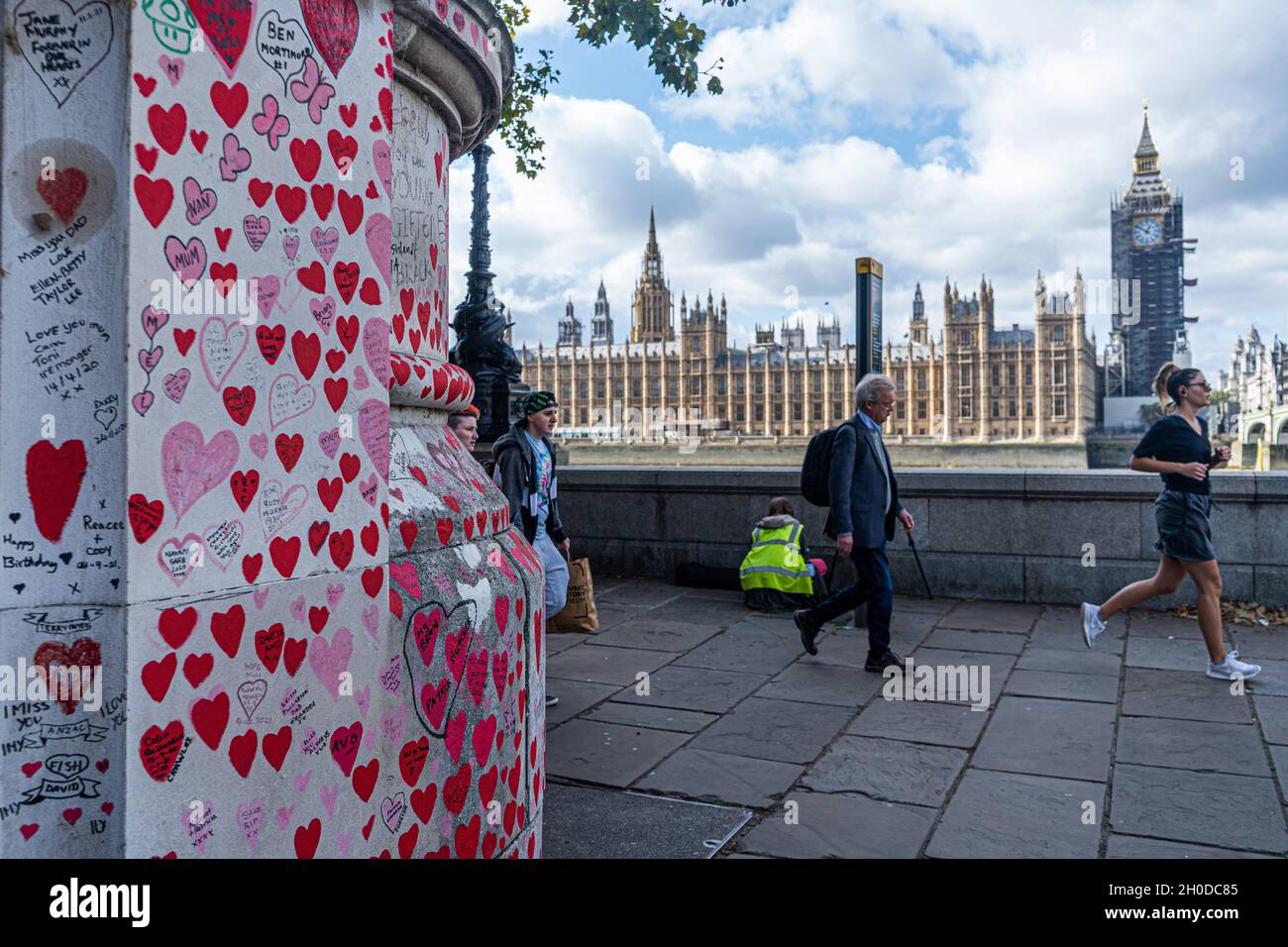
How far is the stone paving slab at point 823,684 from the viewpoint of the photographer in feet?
15.5

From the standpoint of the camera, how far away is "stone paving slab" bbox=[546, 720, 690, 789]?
12.1ft

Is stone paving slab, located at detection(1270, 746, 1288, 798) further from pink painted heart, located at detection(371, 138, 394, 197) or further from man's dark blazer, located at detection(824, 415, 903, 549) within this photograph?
pink painted heart, located at detection(371, 138, 394, 197)

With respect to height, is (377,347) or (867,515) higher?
(377,347)

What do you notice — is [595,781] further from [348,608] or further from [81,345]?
[81,345]

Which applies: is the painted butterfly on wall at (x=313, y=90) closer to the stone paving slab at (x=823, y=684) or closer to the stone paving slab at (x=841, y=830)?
the stone paving slab at (x=841, y=830)

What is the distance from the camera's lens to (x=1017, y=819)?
318cm

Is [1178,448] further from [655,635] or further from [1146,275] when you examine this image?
[1146,275]

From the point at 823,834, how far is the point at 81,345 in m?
2.55

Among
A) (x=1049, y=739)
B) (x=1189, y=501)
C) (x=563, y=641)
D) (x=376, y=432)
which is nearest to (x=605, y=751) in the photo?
(x=1049, y=739)

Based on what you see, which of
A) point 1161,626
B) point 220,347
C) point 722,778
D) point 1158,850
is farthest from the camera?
point 1161,626

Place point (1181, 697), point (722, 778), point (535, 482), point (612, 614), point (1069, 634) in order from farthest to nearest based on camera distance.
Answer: point (612, 614), point (1069, 634), point (535, 482), point (1181, 697), point (722, 778)

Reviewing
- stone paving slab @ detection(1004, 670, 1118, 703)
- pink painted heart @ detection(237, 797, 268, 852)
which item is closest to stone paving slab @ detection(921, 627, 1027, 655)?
stone paving slab @ detection(1004, 670, 1118, 703)

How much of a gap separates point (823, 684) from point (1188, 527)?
6.52 ft

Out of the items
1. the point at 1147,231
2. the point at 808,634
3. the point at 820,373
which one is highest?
the point at 1147,231
